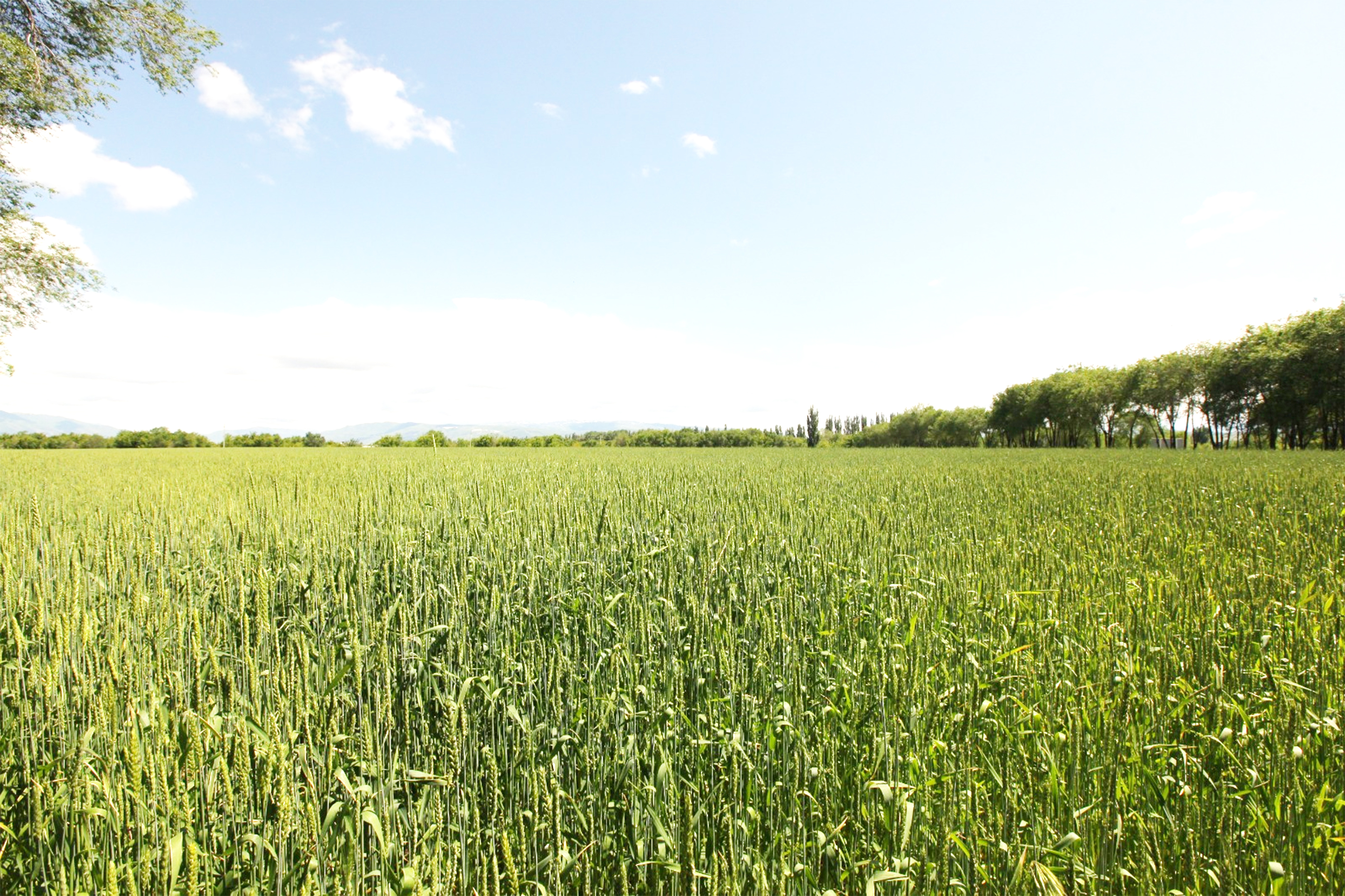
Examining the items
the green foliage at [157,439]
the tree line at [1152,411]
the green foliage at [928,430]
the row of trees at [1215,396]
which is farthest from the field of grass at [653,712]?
the green foliage at [928,430]

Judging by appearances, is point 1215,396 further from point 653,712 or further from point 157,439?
point 157,439

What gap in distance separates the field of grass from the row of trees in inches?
1920

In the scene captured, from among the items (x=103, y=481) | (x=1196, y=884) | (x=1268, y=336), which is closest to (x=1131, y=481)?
(x=1196, y=884)

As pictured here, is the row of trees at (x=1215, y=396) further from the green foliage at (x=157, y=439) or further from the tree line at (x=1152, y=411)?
the green foliage at (x=157, y=439)

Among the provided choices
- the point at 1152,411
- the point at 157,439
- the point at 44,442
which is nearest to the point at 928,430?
the point at 1152,411

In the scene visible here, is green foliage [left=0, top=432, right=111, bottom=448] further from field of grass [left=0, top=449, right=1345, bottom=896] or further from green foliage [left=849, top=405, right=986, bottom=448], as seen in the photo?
green foliage [left=849, top=405, right=986, bottom=448]

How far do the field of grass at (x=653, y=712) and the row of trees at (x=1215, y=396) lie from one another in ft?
160

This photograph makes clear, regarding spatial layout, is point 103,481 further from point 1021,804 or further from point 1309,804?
point 1309,804

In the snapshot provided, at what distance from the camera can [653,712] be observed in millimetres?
2545

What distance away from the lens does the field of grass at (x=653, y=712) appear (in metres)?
1.83

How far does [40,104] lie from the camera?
46.6 feet

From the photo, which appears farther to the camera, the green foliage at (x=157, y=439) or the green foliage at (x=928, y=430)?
the green foliage at (x=928, y=430)

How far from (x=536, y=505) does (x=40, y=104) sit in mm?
18649

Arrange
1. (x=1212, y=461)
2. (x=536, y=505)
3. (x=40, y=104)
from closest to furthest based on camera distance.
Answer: (x=536, y=505) < (x=40, y=104) < (x=1212, y=461)
